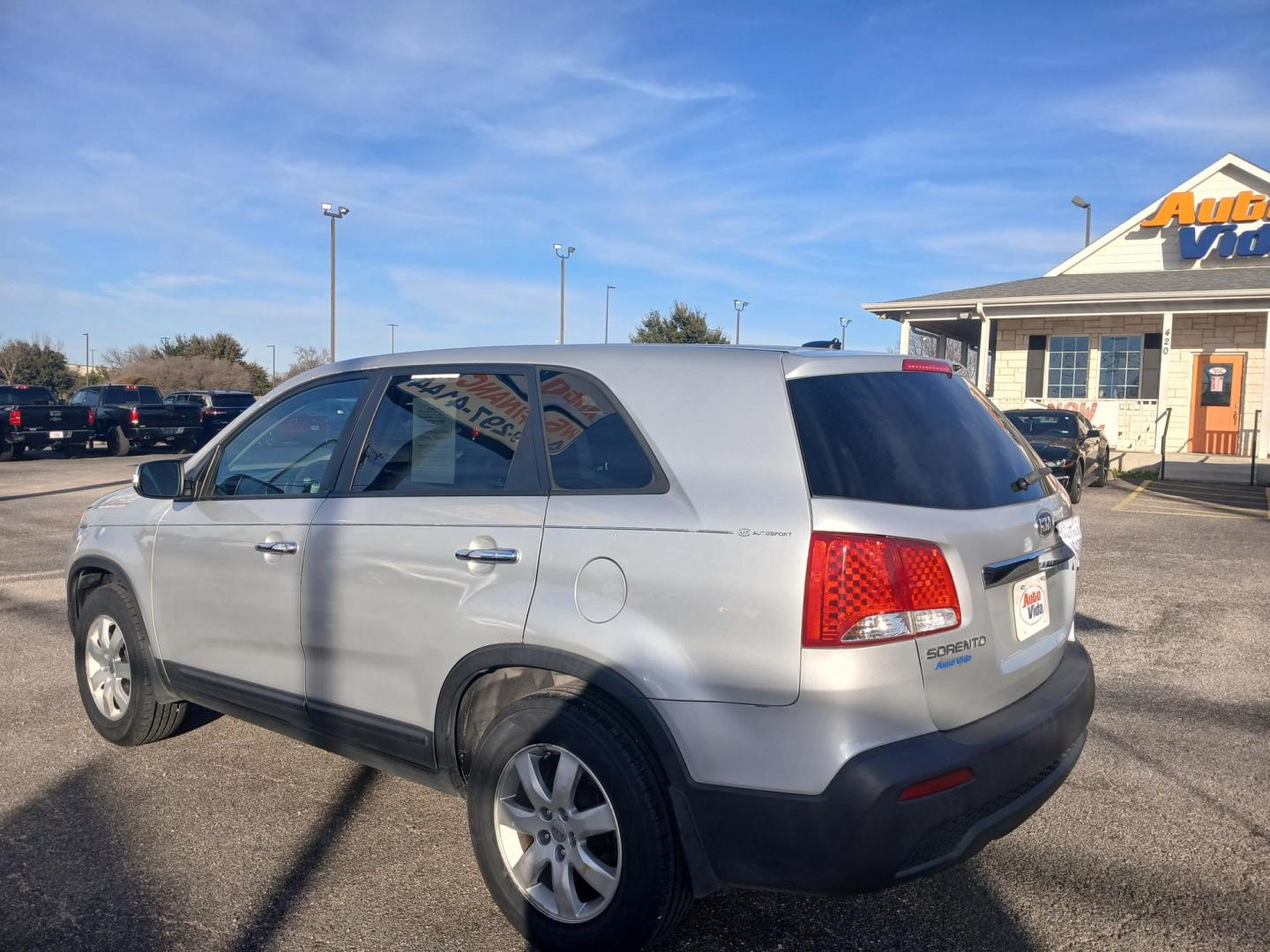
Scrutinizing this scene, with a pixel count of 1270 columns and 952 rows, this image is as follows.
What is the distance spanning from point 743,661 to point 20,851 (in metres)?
2.75

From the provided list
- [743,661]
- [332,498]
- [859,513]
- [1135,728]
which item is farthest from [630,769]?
[1135,728]

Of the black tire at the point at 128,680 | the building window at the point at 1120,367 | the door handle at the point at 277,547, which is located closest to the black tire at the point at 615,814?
the door handle at the point at 277,547

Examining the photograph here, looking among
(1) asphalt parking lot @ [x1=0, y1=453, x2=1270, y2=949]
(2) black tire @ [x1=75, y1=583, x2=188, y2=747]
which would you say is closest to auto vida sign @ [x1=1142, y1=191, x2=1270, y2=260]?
(1) asphalt parking lot @ [x1=0, y1=453, x2=1270, y2=949]

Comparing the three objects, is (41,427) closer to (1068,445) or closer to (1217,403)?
(1068,445)

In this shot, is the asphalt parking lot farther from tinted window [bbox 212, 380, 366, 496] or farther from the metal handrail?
the metal handrail

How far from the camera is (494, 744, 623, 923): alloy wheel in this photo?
9.37 ft

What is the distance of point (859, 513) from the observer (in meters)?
2.61

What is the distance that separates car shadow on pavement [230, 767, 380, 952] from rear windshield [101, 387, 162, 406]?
25.5m

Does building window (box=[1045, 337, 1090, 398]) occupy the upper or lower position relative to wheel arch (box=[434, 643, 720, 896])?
upper

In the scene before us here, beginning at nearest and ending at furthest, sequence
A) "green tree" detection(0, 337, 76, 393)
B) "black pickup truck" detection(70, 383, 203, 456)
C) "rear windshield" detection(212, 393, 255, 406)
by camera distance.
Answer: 1. "black pickup truck" detection(70, 383, 203, 456)
2. "rear windshield" detection(212, 393, 255, 406)
3. "green tree" detection(0, 337, 76, 393)

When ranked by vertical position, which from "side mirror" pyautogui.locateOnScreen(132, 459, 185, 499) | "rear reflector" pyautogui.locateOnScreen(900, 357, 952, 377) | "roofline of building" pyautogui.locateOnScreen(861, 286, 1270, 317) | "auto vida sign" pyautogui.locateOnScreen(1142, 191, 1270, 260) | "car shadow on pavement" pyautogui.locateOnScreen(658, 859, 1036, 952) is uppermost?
"auto vida sign" pyautogui.locateOnScreen(1142, 191, 1270, 260)

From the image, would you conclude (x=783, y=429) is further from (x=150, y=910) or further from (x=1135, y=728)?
(x=1135, y=728)

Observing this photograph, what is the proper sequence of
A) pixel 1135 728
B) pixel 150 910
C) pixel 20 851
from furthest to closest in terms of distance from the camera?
pixel 1135 728, pixel 20 851, pixel 150 910

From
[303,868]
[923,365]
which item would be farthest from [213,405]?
[923,365]
